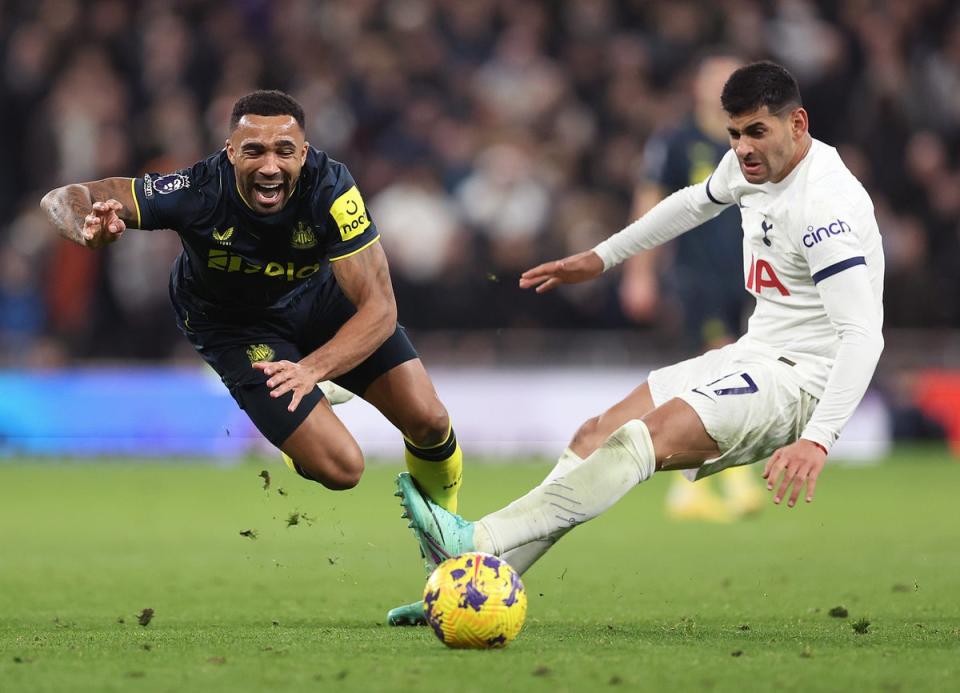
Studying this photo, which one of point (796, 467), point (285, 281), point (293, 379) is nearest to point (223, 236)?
point (285, 281)

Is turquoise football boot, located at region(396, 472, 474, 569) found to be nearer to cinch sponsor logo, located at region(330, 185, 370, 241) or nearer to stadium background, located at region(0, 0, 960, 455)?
cinch sponsor logo, located at region(330, 185, 370, 241)

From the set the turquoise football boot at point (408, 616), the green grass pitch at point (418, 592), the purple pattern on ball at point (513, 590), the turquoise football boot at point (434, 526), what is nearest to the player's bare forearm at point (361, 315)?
the turquoise football boot at point (434, 526)

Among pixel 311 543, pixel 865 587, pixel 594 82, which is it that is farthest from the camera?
pixel 594 82

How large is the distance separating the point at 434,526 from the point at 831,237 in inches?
75.3

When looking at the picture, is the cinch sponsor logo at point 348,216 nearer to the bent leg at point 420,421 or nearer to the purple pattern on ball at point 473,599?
the bent leg at point 420,421

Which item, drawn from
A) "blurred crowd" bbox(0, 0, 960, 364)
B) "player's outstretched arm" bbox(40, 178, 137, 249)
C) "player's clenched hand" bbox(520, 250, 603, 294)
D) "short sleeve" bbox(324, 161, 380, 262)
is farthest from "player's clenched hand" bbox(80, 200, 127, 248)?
"blurred crowd" bbox(0, 0, 960, 364)

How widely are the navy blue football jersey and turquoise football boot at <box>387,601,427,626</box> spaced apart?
4.86 ft

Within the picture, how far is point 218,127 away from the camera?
15.0 metres

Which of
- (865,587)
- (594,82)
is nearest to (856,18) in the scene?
(594,82)

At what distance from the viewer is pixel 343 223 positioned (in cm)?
654

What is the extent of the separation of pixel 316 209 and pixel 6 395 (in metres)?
9.13

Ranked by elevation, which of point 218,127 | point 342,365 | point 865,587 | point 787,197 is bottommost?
point 865,587

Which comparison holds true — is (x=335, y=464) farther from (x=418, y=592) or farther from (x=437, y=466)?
(x=418, y=592)

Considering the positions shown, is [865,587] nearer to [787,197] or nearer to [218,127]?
[787,197]
